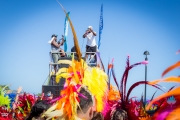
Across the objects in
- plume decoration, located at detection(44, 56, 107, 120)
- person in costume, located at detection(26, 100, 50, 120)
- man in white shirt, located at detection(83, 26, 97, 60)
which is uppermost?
man in white shirt, located at detection(83, 26, 97, 60)

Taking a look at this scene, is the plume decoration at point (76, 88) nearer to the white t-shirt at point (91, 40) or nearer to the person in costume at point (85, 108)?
the person in costume at point (85, 108)

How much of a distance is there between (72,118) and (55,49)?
755 centimetres

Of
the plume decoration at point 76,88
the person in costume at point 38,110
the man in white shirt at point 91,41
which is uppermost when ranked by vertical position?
the man in white shirt at point 91,41

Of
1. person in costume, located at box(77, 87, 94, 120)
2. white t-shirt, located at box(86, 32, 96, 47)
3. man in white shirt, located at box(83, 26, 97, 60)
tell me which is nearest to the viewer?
person in costume, located at box(77, 87, 94, 120)

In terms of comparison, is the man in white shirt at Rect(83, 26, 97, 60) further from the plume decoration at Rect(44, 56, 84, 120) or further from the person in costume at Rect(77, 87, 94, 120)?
the person in costume at Rect(77, 87, 94, 120)

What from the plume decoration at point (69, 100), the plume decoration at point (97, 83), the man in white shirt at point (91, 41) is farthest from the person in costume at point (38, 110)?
the man in white shirt at point (91, 41)

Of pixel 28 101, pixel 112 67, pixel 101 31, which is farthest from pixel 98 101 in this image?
pixel 101 31

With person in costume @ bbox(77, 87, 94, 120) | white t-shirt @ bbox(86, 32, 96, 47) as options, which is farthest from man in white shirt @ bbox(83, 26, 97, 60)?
person in costume @ bbox(77, 87, 94, 120)

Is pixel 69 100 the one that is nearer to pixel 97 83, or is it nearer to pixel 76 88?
pixel 76 88

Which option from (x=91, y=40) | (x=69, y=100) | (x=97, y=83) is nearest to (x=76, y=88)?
(x=69, y=100)

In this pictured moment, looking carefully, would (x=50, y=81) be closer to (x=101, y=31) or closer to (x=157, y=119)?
(x=101, y=31)

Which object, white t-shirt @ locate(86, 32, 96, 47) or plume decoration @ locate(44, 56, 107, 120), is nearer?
plume decoration @ locate(44, 56, 107, 120)

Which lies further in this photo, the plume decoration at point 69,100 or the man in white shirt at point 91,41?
the man in white shirt at point 91,41

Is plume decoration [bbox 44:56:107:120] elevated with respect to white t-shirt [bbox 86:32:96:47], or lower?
lower
